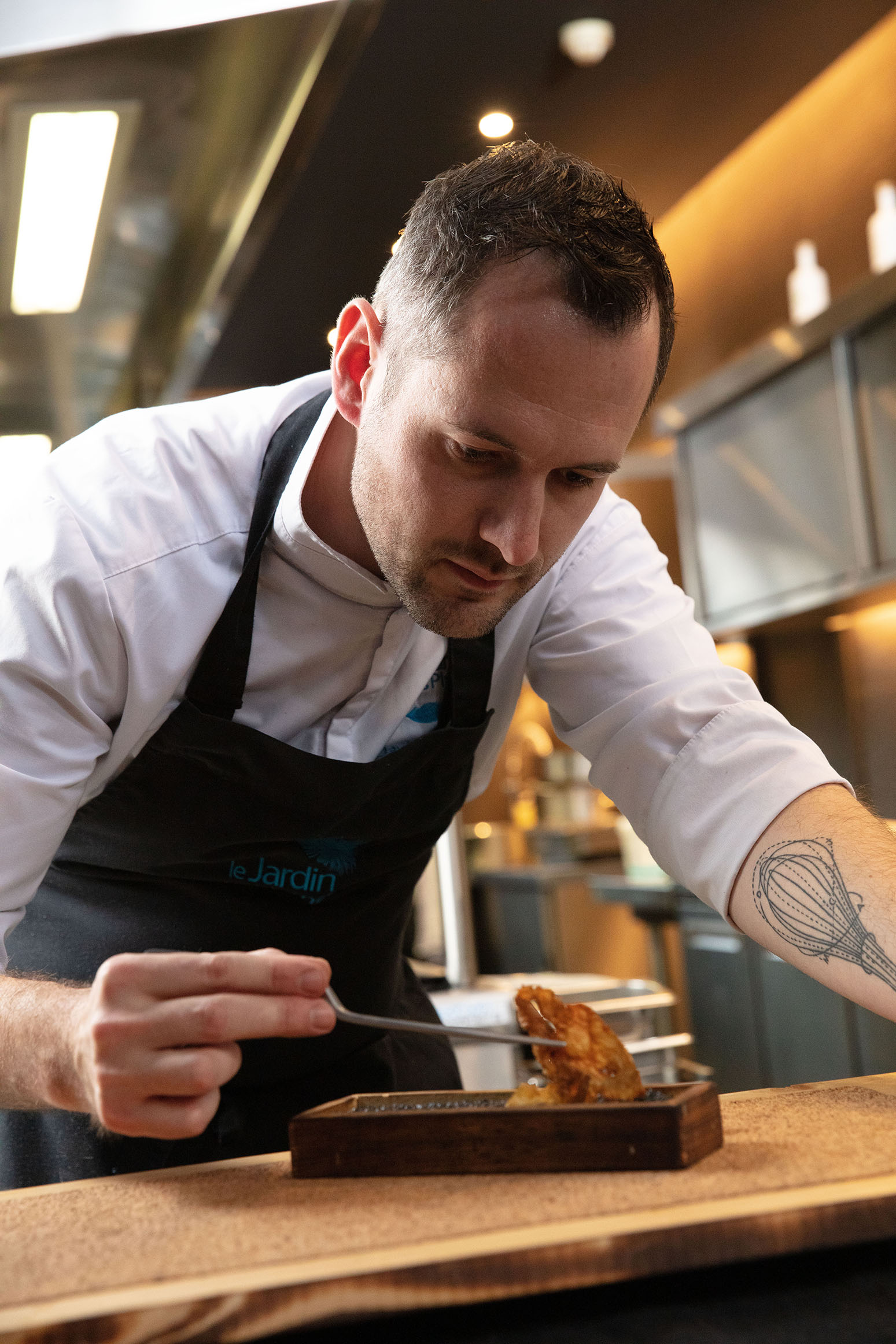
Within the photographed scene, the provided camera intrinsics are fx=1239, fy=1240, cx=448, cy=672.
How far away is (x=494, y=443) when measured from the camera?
0.99 m

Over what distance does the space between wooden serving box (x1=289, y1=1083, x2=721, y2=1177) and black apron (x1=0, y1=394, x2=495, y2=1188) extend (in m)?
0.43

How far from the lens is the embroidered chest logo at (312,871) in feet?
3.94

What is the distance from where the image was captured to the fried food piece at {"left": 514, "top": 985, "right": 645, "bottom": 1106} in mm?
791

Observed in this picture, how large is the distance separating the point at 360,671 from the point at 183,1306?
0.73 m

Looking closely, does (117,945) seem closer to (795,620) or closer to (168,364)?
(795,620)

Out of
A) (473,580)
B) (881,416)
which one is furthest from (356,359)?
(881,416)

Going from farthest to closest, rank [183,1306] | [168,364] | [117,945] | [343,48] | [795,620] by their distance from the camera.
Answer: [168,364], [795,620], [343,48], [117,945], [183,1306]


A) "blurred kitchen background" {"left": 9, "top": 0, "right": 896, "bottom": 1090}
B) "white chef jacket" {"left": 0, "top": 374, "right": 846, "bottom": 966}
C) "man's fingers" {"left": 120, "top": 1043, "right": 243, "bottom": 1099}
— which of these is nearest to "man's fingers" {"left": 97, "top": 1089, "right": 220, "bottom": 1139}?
"man's fingers" {"left": 120, "top": 1043, "right": 243, "bottom": 1099}

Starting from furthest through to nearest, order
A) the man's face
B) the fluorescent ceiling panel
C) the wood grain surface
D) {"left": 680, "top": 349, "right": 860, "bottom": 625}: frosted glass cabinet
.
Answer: {"left": 680, "top": 349, "right": 860, "bottom": 625}: frosted glass cabinet
the fluorescent ceiling panel
the man's face
the wood grain surface

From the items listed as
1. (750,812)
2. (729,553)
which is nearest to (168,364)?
(729,553)

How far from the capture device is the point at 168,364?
4.32 meters

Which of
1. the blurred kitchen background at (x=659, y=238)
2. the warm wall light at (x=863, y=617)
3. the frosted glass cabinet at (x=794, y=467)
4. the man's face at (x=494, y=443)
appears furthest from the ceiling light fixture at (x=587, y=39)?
the warm wall light at (x=863, y=617)

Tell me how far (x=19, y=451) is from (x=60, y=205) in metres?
2.15

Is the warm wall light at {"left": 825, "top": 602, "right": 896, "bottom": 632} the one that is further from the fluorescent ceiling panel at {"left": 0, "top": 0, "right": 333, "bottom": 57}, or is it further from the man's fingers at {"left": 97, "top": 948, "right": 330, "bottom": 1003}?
the man's fingers at {"left": 97, "top": 948, "right": 330, "bottom": 1003}
